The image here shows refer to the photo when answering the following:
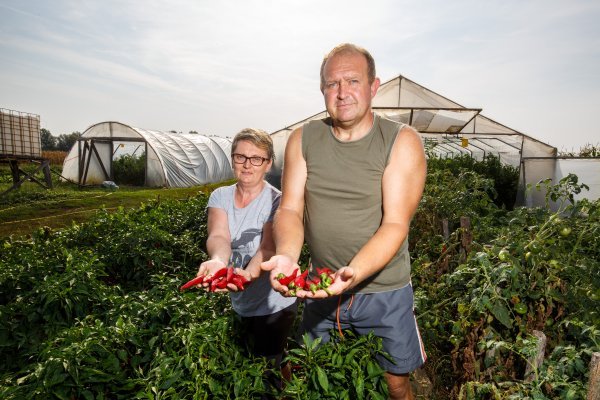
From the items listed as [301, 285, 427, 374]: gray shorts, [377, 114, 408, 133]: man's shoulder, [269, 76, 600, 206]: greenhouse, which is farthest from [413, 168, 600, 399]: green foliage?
[269, 76, 600, 206]: greenhouse

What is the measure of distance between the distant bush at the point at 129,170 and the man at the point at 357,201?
51.1 ft

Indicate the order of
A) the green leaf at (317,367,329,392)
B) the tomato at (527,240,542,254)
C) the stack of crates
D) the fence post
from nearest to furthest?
1. the green leaf at (317,367,329,392)
2. the tomato at (527,240,542,254)
3. the fence post
4. the stack of crates

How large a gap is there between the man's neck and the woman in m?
0.61

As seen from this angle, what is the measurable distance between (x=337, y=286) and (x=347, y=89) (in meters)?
0.76

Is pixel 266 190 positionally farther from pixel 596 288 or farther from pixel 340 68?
pixel 596 288

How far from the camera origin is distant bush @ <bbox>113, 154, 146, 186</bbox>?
1619 cm

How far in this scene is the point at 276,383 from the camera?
1.97 metres

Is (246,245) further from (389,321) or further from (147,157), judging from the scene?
(147,157)

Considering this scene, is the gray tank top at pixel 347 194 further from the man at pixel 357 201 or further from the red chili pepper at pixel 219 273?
the red chili pepper at pixel 219 273

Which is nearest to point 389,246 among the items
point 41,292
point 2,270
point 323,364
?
point 323,364

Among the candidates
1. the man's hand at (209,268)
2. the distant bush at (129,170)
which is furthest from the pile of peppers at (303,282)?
the distant bush at (129,170)

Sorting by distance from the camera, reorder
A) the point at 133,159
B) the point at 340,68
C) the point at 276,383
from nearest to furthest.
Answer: the point at 340,68
the point at 276,383
the point at 133,159

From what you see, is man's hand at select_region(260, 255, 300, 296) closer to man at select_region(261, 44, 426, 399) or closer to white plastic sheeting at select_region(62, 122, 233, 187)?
man at select_region(261, 44, 426, 399)

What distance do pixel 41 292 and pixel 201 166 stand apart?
15026 mm
